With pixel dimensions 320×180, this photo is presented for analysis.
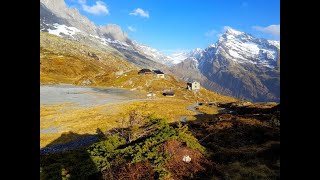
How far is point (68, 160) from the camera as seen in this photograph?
151 feet

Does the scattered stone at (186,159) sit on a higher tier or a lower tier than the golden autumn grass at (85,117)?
higher

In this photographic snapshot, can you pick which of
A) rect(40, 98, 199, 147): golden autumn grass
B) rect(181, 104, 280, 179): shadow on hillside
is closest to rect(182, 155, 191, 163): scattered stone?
rect(181, 104, 280, 179): shadow on hillside

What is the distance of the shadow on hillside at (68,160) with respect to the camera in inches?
1261

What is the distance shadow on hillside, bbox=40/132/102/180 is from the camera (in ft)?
105

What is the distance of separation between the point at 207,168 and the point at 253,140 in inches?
707

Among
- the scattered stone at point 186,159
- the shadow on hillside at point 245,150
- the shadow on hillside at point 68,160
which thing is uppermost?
the scattered stone at point 186,159

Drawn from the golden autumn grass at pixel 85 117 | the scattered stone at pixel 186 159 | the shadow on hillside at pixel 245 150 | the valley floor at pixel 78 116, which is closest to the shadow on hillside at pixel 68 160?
the valley floor at pixel 78 116

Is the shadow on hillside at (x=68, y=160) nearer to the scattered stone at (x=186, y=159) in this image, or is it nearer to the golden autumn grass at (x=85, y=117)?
the golden autumn grass at (x=85, y=117)

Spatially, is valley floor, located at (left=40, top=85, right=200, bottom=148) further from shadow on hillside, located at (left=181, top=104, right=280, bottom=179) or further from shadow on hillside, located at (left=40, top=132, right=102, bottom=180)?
shadow on hillside, located at (left=181, top=104, right=280, bottom=179)

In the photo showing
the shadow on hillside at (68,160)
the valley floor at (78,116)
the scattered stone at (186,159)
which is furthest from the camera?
the valley floor at (78,116)
